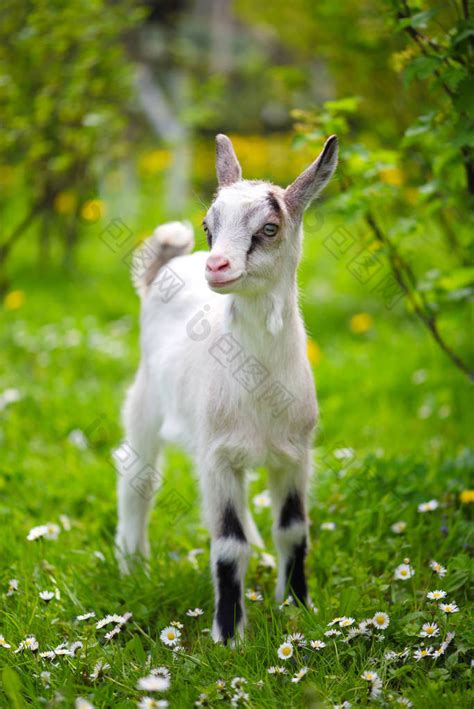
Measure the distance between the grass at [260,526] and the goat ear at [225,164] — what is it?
857mm

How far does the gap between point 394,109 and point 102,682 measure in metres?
5.14

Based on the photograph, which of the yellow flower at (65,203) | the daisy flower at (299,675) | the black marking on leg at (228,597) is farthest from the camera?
the yellow flower at (65,203)

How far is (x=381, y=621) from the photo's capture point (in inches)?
106

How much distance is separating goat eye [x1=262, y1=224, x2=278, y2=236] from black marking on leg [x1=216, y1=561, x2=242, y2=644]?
121 cm

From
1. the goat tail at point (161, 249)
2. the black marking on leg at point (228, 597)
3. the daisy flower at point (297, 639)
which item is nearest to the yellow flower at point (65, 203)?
the goat tail at point (161, 249)

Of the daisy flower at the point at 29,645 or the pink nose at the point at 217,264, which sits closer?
the pink nose at the point at 217,264

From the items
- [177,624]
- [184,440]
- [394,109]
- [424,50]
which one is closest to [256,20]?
[394,109]

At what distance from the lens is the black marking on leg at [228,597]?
2.88 metres

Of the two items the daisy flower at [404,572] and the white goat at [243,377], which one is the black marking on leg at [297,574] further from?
the daisy flower at [404,572]

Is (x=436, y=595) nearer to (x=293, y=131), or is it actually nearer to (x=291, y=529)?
(x=291, y=529)

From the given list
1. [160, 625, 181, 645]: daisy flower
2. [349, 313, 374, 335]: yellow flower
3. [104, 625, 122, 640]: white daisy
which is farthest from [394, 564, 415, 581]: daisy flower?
[349, 313, 374, 335]: yellow flower

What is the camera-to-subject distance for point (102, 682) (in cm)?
252

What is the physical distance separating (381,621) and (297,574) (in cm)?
50

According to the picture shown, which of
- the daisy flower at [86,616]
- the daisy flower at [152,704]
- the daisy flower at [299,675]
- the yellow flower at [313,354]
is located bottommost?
the yellow flower at [313,354]
